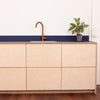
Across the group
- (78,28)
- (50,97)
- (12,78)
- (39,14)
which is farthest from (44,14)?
(50,97)

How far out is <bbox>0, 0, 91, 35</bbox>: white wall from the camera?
3615 mm

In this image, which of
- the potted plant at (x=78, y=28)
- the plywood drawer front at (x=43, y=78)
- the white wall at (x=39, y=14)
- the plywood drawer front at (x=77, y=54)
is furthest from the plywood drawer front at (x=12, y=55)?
the potted plant at (x=78, y=28)

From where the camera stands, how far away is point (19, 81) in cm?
326

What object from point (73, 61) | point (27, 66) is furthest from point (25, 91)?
point (73, 61)

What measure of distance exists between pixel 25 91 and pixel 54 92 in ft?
1.63

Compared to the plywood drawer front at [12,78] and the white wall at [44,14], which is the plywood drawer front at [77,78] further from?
the white wall at [44,14]

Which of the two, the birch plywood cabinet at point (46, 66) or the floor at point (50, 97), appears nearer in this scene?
the floor at point (50, 97)

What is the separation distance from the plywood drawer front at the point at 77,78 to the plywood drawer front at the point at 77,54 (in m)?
0.10

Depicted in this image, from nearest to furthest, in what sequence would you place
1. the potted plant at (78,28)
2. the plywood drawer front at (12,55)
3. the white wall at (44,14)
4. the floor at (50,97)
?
1. the floor at (50,97)
2. the plywood drawer front at (12,55)
3. the potted plant at (78,28)
4. the white wall at (44,14)

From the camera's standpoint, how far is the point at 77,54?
325cm

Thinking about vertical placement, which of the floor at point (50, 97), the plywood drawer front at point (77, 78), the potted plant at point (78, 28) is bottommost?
the floor at point (50, 97)

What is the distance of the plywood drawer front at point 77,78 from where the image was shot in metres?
3.27

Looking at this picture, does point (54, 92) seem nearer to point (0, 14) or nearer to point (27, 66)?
point (27, 66)

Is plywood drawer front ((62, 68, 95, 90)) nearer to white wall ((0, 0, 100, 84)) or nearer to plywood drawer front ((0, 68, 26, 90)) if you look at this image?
plywood drawer front ((0, 68, 26, 90))
